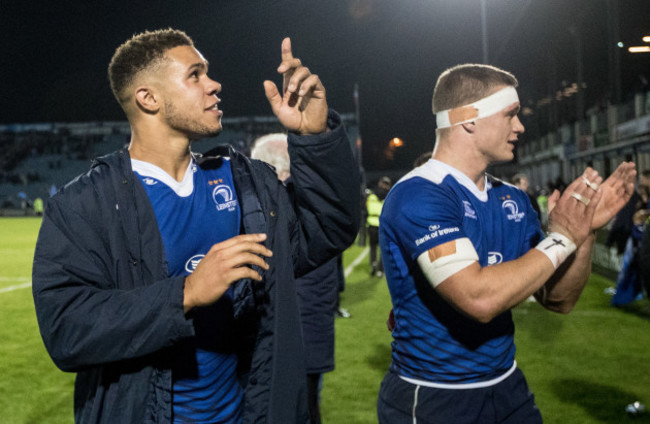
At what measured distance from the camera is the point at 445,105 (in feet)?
9.23

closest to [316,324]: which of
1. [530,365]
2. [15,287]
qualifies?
[530,365]


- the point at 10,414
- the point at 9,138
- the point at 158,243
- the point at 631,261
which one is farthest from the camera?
the point at 9,138

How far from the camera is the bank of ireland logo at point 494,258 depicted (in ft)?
8.51

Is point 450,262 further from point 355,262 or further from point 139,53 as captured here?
point 355,262

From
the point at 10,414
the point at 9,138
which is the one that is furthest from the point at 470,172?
the point at 9,138

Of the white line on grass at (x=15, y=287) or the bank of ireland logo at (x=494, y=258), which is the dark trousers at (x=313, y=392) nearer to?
the bank of ireland logo at (x=494, y=258)

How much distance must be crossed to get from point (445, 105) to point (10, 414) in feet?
16.8

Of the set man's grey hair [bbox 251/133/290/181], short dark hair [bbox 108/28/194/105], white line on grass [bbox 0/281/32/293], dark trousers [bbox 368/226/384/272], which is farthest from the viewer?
dark trousers [bbox 368/226/384/272]

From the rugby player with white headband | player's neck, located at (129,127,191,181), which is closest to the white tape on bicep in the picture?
the rugby player with white headband

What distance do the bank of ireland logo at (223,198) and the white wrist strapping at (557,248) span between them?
3.98 ft

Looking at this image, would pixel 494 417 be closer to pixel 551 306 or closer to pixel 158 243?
pixel 551 306

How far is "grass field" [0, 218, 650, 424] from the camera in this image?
18.4ft

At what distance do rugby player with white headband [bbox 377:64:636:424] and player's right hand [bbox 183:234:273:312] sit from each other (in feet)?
2.72

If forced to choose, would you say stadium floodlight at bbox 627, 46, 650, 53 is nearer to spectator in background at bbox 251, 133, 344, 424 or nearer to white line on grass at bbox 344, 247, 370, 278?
spectator in background at bbox 251, 133, 344, 424
